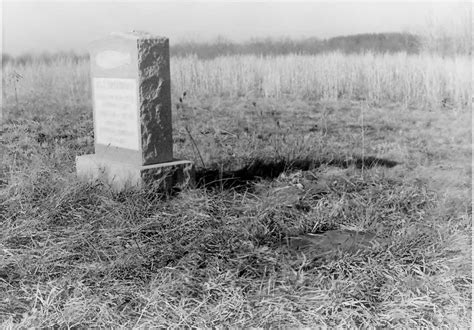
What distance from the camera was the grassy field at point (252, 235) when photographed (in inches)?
135

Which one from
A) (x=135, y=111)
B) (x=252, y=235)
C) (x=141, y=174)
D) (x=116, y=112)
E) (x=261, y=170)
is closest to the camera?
(x=252, y=235)

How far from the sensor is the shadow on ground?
5789 millimetres

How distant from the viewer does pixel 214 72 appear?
47.1ft

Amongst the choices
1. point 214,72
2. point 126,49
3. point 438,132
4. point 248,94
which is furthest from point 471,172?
point 214,72

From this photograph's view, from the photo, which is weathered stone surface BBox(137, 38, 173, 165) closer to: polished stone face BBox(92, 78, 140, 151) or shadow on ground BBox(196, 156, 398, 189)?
polished stone face BBox(92, 78, 140, 151)

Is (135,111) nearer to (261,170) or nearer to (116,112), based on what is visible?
(116,112)

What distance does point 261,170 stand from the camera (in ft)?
20.4

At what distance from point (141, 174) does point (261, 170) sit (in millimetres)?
1442

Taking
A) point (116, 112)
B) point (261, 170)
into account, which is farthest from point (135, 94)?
point (261, 170)

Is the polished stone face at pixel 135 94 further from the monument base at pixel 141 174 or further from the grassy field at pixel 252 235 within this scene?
the grassy field at pixel 252 235

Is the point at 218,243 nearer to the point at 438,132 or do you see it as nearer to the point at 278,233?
the point at 278,233

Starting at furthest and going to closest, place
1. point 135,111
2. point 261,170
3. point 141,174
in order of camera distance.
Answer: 1. point 261,170
2. point 135,111
3. point 141,174

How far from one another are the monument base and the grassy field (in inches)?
5.4

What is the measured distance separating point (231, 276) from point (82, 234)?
1255mm
